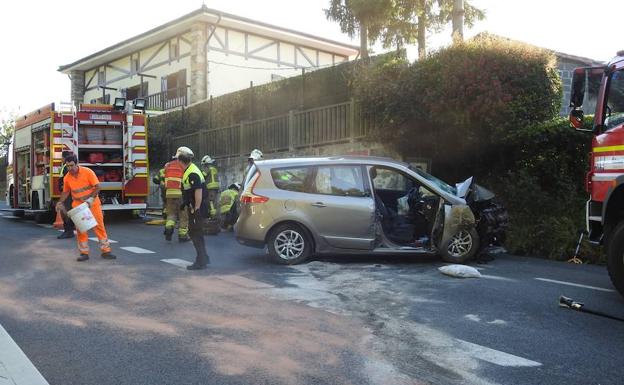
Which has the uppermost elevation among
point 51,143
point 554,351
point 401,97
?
point 401,97

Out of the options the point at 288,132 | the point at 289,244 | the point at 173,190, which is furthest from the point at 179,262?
the point at 288,132

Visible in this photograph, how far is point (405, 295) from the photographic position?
230 inches

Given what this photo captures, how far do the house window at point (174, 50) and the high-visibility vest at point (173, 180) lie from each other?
1921 centimetres

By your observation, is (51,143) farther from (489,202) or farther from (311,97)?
(489,202)

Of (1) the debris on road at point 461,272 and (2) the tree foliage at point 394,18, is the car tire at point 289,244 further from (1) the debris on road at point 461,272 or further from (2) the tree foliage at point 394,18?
(2) the tree foliage at point 394,18

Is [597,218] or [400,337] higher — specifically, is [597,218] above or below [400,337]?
above

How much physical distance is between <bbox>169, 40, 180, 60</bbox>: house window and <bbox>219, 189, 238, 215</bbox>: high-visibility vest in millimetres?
19078

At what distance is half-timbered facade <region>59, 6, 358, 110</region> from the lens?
27.3 m

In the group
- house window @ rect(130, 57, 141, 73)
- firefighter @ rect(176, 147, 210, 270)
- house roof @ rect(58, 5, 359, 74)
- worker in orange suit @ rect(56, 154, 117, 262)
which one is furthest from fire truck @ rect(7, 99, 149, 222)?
house window @ rect(130, 57, 141, 73)

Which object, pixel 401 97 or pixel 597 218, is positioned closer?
pixel 597 218

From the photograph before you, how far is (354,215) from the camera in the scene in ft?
25.1

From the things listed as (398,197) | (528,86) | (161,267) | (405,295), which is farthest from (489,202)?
(161,267)

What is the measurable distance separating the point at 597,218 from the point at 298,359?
12.1 ft

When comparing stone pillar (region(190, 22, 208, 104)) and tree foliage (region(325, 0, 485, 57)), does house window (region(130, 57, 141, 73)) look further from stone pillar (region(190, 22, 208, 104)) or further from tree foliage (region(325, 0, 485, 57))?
tree foliage (region(325, 0, 485, 57))
